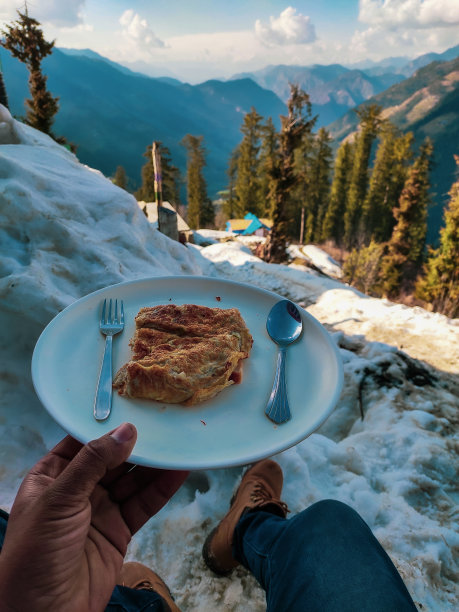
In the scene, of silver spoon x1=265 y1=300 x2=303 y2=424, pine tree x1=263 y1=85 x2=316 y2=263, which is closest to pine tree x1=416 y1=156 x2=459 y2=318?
pine tree x1=263 y1=85 x2=316 y2=263

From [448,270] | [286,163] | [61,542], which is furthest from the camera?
[448,270]

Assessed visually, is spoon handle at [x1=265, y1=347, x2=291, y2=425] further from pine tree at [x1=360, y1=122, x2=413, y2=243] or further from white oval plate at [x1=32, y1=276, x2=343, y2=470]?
pine tree at [x1=360, y1=122, x2=413, y2=243]

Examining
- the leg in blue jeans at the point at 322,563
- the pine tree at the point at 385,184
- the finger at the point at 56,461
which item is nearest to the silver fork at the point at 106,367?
the finger at the point at 56,461

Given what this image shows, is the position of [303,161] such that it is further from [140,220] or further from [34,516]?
[34,516]

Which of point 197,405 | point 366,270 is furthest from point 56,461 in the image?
point 366,270

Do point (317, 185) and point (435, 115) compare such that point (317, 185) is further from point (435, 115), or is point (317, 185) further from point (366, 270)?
A: point (435, 115)

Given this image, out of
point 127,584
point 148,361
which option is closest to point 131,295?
point 148,361

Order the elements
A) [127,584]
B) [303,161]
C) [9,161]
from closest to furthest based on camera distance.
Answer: [127,584]
[9,161]
[303,161]
